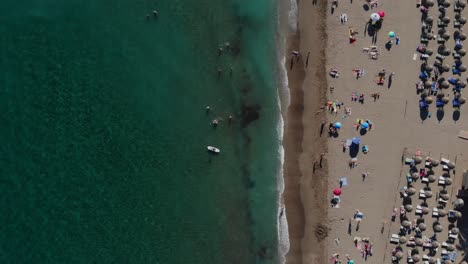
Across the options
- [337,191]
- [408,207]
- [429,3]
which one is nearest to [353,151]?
[337,191]

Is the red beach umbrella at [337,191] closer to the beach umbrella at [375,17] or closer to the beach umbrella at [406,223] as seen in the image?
the beach umbrella at [406,223]

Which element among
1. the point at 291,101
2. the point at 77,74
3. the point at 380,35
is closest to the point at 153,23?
the point at 77,74

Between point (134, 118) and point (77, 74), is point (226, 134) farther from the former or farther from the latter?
point (77, 74)

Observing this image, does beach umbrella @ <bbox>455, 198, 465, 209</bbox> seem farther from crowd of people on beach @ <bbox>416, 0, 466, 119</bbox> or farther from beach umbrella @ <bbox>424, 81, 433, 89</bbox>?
beach umbrella @ <bbox>424, 81, 433, 89</bbox>

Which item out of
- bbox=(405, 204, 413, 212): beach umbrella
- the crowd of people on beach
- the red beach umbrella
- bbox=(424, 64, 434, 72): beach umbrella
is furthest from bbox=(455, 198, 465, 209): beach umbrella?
bbox=(424, 64, 434, 72): beach umbrella

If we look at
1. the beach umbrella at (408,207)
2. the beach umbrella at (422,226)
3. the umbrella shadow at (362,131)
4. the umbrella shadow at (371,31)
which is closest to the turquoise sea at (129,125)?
the umbrella shadow at (362,131)
